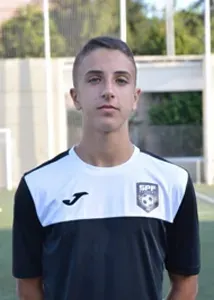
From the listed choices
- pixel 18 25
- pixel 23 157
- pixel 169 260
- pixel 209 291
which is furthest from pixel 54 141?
pixel 169 260

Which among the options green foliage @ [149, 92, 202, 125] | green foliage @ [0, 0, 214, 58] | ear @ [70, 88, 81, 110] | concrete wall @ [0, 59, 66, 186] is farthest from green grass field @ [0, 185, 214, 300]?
green foliage @ [149, 92, 202, 125]

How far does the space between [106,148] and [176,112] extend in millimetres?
16873

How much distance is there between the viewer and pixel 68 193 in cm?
172

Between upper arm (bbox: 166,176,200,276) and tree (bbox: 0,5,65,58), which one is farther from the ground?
tree (bbox: 0,5,65,58)

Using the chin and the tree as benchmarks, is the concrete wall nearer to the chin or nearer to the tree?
the tree

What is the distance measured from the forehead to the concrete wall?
1396cm

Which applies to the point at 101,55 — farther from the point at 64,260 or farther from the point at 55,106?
the point at 55,106

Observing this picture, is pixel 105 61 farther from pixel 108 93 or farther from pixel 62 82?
pixel 62 82

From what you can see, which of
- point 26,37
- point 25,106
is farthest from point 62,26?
point 25,106

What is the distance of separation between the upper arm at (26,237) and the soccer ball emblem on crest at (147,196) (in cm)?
29

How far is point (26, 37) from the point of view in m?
16.2

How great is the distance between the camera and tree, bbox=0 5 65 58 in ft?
52.3

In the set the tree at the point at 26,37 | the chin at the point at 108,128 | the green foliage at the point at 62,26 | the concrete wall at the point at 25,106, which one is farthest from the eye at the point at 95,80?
the tree at the point at 26,37

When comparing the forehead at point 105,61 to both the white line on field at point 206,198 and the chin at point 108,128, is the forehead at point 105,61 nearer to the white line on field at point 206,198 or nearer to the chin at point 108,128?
the chin at point 108,128
